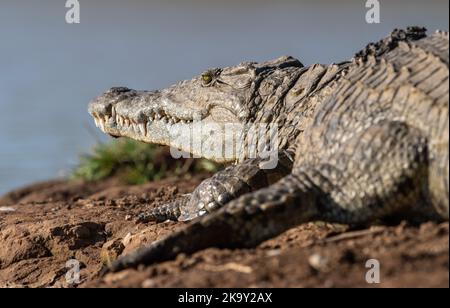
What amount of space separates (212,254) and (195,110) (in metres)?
2.63

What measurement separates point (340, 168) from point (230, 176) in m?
1.37

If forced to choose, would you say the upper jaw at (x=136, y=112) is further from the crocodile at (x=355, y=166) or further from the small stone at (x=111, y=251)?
the small stone at (x=111, y=251)

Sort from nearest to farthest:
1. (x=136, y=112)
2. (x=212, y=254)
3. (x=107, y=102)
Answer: (x=212, y=254), (x=136, y=112), (x=107, y=102)

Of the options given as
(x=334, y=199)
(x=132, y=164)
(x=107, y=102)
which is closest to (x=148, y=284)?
(x=334, y=199)

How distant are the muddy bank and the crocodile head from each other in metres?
0.59

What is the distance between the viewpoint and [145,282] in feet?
13.5

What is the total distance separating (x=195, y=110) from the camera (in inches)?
268

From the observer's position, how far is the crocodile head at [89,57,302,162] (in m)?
6.61

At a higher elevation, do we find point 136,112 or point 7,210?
point 136,112

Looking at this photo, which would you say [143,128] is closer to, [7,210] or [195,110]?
[195,110]

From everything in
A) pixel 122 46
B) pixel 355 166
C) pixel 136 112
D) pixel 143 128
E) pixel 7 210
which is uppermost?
pixel 355 166

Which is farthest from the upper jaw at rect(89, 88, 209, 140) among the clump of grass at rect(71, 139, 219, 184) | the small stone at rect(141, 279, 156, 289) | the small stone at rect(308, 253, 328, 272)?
the small stone at rect(308, 253, 328, 272)

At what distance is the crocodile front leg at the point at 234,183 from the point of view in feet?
18.8
